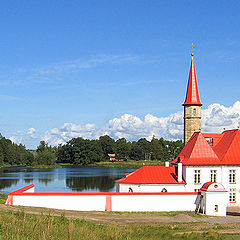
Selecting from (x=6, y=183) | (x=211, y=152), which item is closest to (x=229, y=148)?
(x=211, y=152)

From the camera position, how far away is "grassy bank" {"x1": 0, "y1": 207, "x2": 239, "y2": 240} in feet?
44.2

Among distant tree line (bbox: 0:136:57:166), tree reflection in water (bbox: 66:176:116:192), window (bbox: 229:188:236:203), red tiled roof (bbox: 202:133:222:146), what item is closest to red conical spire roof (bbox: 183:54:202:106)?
red tiled roof (bbox: 202:133:222:146)

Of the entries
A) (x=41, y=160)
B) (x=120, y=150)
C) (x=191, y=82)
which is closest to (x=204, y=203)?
(x=191, y=82)

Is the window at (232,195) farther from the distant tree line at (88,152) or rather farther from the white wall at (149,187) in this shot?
the distant tree line at (88,152)

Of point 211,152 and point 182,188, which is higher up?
point 211,152

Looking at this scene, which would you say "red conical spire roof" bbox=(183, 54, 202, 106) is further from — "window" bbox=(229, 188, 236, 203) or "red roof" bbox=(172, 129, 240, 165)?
"window" bbox=(229, 188, 236, 203)

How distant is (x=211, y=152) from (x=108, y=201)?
11.8 metres

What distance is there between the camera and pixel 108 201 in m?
27.2

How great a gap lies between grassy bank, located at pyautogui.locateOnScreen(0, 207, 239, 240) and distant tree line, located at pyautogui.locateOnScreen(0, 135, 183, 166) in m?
92.4

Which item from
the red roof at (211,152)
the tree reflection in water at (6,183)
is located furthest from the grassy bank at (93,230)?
the tree reflection in water at (6,183)

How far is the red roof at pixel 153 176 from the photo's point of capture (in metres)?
32.6

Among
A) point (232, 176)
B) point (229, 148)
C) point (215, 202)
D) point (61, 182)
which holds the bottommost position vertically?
point (61, 182)

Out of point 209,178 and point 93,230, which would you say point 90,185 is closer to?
point 209,178

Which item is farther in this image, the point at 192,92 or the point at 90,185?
the point at 90,185
